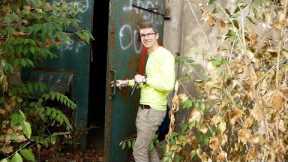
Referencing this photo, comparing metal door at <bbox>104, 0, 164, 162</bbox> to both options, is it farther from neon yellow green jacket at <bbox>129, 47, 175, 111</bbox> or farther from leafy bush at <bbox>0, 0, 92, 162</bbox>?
leafy bush at <bbox>0, 0, 92, 162</bbox>

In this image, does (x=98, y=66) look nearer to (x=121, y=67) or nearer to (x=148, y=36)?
(x=121, y=67)

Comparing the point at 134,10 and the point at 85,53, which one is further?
the point at 85,53

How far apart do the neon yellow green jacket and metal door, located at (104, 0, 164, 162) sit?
26 cm

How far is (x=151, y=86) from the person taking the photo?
5.46m

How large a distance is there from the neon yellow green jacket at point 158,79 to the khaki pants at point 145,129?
8 cm

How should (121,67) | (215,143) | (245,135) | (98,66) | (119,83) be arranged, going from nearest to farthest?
(245,135), (215,143), (119,83), (121,67), (98,66)

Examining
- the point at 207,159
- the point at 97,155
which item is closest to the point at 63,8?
the point at 207,159

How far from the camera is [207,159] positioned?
400cm

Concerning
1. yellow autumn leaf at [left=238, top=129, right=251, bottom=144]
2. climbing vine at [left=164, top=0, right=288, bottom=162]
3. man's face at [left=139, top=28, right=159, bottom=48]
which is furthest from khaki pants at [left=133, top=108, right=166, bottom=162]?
yellow autumn leaf at [left=238, top=129, right=251, bottom=144]

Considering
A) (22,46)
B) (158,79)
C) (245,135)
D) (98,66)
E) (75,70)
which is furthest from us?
(98,66)

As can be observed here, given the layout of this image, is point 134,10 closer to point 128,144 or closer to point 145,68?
point 145,68

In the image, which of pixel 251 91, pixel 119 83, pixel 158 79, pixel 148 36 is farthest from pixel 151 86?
pixel 251 91

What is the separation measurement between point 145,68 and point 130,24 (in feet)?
1.68

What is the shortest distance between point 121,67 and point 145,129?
721 mm
